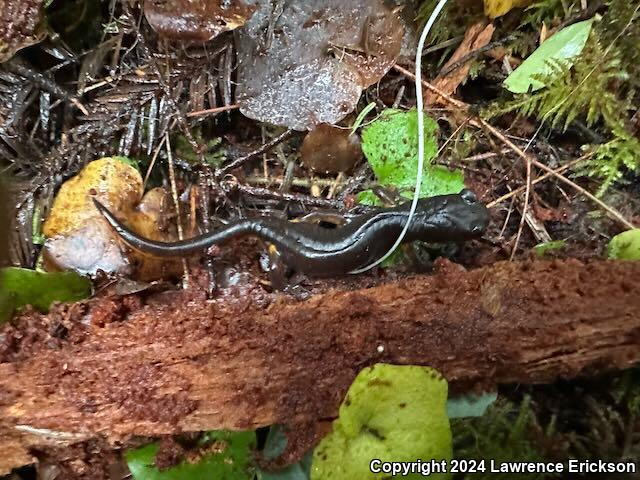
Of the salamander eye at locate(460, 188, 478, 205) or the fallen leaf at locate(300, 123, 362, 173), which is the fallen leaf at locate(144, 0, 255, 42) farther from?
the salamander eye at locate(460, 188, 478, 205)

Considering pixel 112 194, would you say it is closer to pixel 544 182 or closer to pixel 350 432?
pixel 350 432

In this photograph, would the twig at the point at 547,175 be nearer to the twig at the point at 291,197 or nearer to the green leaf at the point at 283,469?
the twig at the point at 291,197

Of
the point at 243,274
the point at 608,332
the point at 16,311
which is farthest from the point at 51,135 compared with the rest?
the point at 608,332

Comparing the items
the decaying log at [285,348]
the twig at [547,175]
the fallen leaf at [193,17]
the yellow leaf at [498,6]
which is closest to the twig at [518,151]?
the twig at [547,175]

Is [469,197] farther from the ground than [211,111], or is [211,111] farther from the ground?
[211,111]

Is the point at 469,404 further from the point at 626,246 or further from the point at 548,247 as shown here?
the point at 626,246

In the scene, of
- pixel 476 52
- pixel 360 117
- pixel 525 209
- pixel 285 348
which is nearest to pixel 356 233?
pixel 360 117
